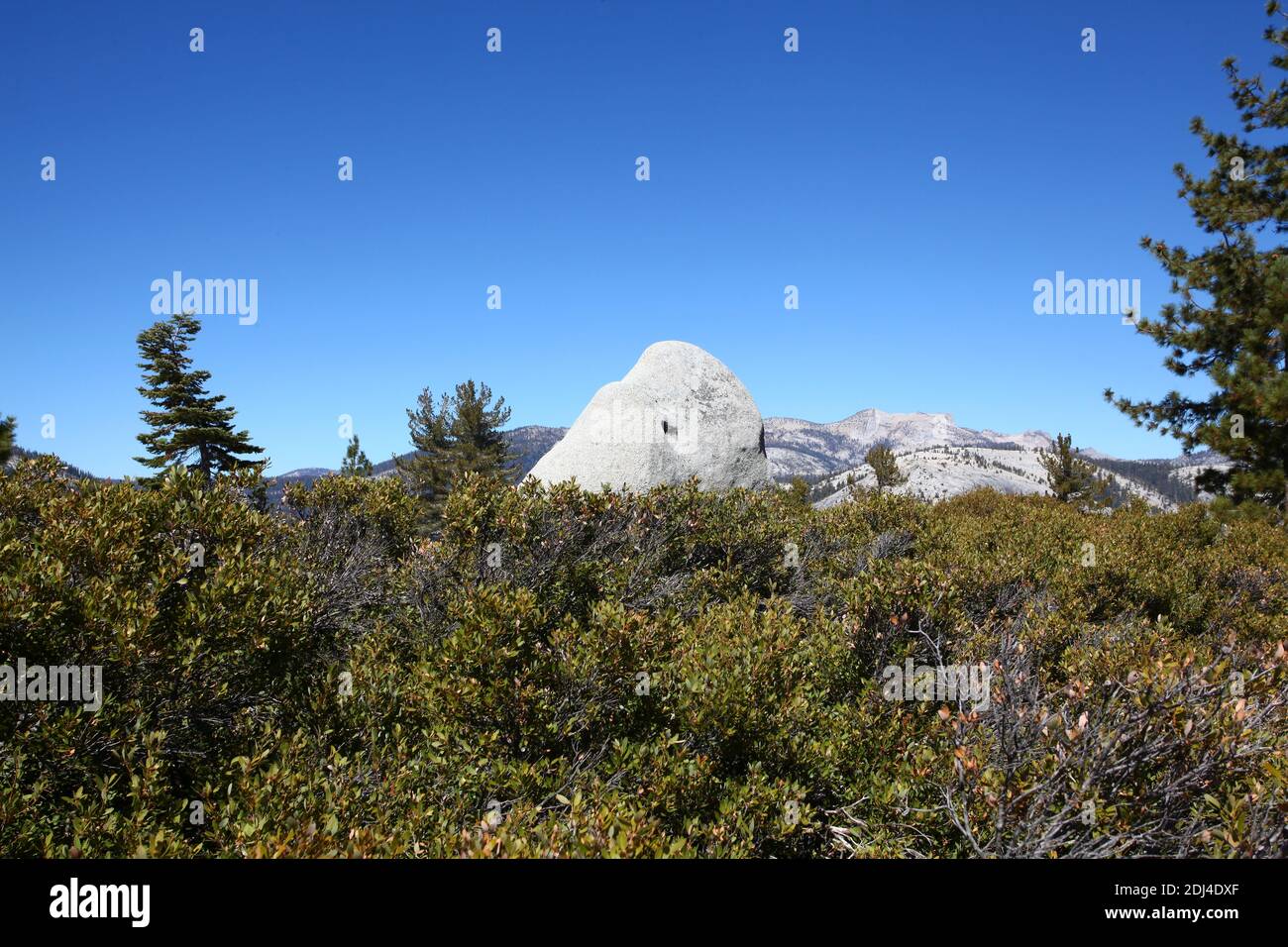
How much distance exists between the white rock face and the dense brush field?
12.0m

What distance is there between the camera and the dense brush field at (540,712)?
15.6ft

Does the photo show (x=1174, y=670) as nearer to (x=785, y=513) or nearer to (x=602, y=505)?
(x=602, y=505)

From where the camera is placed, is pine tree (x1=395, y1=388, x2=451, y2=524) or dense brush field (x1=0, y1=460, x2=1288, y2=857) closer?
dense brush field (x1=0, y1=460, x2=1288, y2=857)

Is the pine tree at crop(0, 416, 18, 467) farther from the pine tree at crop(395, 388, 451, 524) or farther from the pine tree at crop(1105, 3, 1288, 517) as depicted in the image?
the pine tree at crop(1105, 3, 1288, 517)

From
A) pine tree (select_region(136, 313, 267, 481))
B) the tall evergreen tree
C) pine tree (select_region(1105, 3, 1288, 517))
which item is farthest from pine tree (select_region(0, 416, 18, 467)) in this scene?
pine tree (select_region(1105, 3, 1288, 517))

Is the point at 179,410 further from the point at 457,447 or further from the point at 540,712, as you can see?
the point at 540,712

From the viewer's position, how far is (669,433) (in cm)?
2500

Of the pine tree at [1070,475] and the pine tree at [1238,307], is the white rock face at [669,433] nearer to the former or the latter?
the pine tree at [1238,307]

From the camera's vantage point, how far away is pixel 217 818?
A: 5.03 m

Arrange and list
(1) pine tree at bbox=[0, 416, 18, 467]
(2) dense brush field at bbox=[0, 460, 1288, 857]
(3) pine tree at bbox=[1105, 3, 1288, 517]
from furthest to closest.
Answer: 1. (1) pine tree at bbox=[0, 416, 18, 467]
2. (3) pine tree at bbox=[1105, 3, 1288, 517]
3. (2) dense brush field at bbox=[0, 460, 1288, 857]

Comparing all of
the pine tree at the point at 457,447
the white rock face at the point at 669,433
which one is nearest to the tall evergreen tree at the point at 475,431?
the pine tree at the point at 457,447

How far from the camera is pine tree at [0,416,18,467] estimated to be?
33875 mm

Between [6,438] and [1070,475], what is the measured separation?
72457mm
